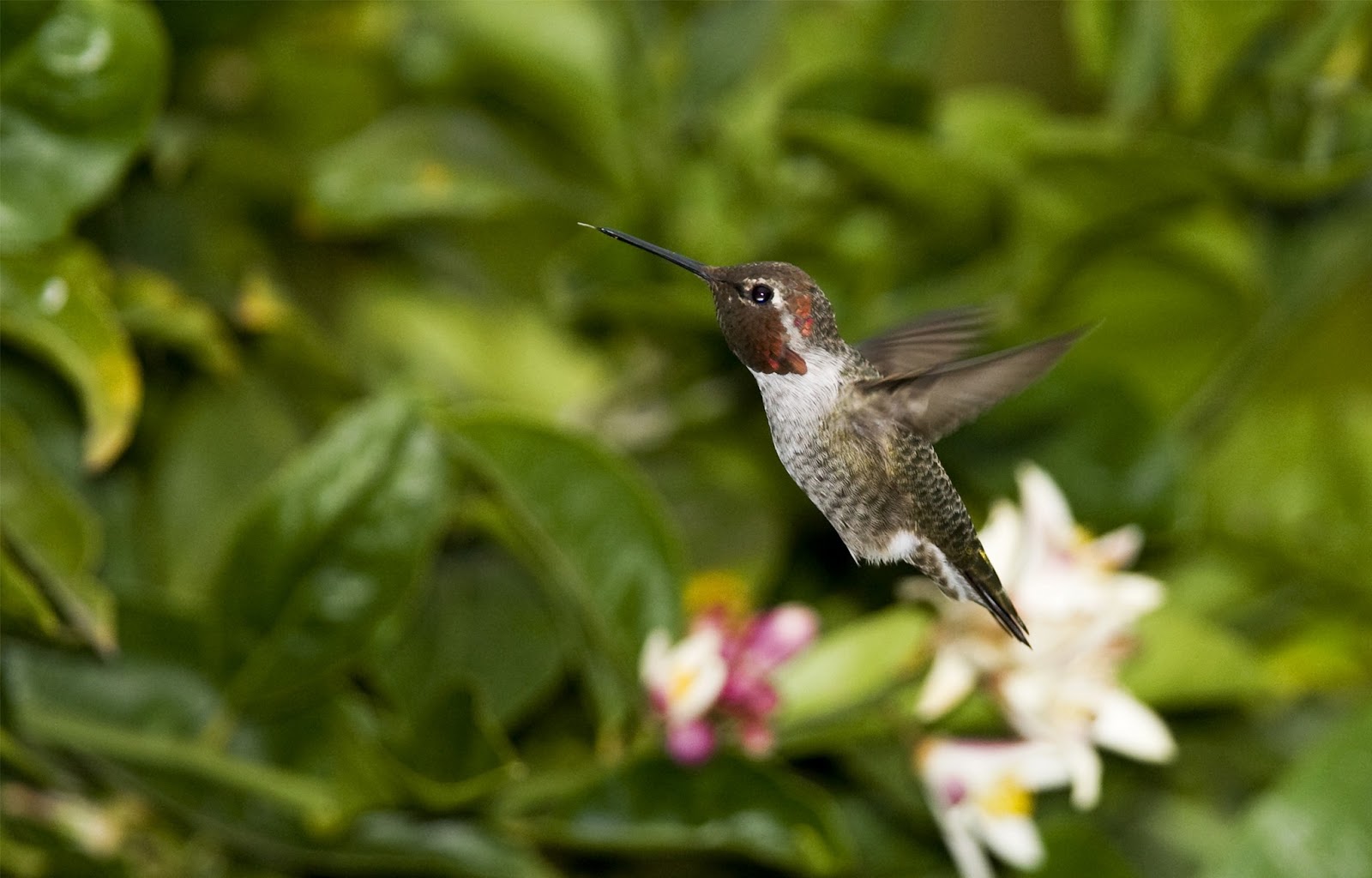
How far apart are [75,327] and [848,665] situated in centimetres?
50

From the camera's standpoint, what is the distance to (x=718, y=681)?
0.82m

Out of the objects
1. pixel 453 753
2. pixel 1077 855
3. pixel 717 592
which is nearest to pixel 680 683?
pixel 453 753

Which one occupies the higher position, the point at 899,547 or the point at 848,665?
the point at 848,665

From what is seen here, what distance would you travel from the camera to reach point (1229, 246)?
1233 millimetres

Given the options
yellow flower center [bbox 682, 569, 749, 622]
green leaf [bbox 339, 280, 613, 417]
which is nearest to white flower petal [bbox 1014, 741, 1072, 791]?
yellow flower center [bbox 682, 569, 749, 622]

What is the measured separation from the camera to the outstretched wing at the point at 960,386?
1.51 ft

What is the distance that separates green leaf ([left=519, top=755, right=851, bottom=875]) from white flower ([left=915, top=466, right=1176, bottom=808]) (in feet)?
0.30

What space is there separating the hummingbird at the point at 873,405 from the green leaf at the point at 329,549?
326mm

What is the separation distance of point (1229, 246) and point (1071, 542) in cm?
48

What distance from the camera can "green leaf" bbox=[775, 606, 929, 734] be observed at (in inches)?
36.1

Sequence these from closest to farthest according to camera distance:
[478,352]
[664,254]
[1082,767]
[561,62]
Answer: [664,254]
[1082,767]
[561,62]
[478,352]

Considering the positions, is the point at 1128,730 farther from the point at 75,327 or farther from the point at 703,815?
the point at 75,327

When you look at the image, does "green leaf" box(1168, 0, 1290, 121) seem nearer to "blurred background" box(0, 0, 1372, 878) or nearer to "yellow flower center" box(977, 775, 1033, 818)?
"blurred background" box(0, 0, 1372, 878)

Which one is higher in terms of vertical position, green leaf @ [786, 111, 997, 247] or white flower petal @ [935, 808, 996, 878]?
green leaf @ [786, 111, 997, 247]
